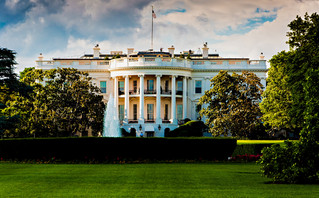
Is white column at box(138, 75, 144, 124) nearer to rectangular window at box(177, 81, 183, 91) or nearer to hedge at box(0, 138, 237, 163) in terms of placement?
rectangular window at box(177, 81, 183, 91)

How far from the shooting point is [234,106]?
5022 cm

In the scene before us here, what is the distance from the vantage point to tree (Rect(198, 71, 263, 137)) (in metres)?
49.4

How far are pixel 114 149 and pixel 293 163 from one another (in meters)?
13.6

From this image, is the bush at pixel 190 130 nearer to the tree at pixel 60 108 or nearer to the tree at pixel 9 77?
the tree at pixel 60 108

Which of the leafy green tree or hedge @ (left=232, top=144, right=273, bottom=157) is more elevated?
the leafy green tree

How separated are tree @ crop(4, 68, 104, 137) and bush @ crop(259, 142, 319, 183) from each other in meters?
36.3

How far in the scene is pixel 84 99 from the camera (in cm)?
5397

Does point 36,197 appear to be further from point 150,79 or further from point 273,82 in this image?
point 150,79

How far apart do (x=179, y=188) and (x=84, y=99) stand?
39416mm

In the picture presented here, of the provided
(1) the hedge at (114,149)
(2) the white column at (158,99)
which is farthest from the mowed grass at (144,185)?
(2) the white column at (158,99)

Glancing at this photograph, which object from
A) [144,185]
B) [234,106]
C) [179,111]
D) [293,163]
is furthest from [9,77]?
[179,111]

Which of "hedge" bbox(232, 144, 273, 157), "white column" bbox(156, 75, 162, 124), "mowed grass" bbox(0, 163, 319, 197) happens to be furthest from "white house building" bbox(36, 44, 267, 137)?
"mowed grass" bbox(0, 163, 319, 197)

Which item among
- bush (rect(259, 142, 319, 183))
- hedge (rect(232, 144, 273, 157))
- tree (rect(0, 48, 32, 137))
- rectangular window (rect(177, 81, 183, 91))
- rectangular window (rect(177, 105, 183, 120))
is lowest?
hedge (rect(232, 144, 273, 157))

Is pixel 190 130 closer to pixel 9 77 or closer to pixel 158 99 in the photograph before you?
pixel 158 99
